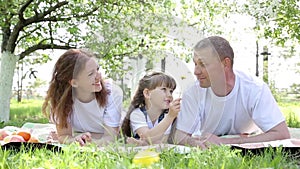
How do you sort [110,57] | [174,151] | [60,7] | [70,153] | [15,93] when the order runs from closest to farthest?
[70,153], [174,151], [110,57], [60,7], [15,93]

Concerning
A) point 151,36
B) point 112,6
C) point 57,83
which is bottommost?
point 57,83

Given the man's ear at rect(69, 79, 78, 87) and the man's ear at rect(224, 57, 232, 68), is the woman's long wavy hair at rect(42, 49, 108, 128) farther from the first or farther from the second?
the man's ear at rect(224, 57, 232, 68)

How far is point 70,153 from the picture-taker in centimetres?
191

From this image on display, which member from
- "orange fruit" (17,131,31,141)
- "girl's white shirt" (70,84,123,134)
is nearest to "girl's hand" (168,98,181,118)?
"girl's white shirt" (70,84,123,134)

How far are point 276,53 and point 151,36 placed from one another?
7.10m

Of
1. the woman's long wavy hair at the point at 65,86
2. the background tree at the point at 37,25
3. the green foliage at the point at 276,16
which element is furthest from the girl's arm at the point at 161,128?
the green foliage at the point at 276,16

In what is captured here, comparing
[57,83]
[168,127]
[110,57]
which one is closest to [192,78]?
[168,127]

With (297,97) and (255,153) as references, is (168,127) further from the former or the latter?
(297,97)

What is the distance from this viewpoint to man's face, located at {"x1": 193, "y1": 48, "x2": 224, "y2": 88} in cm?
251

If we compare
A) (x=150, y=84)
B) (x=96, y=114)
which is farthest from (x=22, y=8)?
(x=150, y=84)

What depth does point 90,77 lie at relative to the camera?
2605 mm

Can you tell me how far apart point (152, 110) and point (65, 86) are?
55cm

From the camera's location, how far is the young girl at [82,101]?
A: 2.64 meters

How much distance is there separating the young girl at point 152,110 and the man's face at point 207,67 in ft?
0.50
